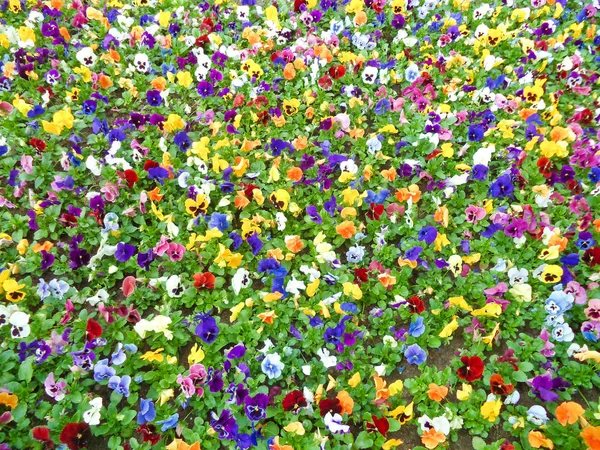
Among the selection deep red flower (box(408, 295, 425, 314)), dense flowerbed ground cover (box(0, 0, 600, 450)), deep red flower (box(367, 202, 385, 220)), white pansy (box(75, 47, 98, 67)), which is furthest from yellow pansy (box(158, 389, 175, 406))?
white pansy (box(75, 47, 98, 67))

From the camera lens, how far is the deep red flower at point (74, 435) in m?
2.79

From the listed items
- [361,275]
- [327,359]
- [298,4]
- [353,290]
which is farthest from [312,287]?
[298,4]

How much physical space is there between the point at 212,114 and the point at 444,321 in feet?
10.6

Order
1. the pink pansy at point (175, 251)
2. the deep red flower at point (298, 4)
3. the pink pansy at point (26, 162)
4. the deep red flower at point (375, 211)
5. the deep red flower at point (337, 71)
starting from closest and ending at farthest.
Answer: the pink pansy at point (175, 251) → the deep red flower at point (375, 211) → the pink pansy at point (26, 162) → the deep red flower at point (337, 71) → the deep red flower at point (298, 4)

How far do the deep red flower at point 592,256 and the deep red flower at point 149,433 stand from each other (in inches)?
144

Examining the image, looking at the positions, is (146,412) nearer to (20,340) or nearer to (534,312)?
(20,340)

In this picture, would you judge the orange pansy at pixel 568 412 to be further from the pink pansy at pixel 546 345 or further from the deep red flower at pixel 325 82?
the deep red flower at pixel 325 82

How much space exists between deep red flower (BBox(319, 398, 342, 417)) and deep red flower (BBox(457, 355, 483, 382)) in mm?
952

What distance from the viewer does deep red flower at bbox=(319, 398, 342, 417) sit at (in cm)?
300

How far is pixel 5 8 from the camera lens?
6199mm

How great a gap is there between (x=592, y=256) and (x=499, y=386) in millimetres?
1504

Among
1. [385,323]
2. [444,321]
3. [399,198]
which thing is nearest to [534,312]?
[444,321]

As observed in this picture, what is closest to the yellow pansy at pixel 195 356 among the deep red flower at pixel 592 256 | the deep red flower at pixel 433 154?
the deep red flower at pixel 433 154

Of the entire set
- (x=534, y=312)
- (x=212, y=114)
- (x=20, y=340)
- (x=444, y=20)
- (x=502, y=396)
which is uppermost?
(x=444, y=20)
